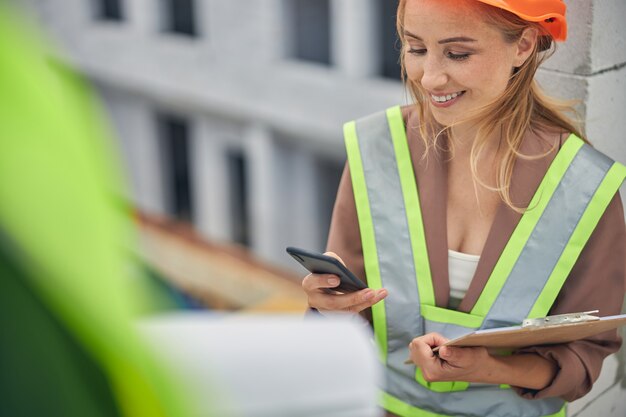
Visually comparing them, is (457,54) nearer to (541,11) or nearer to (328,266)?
(541,11)

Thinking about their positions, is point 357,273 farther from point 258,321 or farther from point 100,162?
point 100,162

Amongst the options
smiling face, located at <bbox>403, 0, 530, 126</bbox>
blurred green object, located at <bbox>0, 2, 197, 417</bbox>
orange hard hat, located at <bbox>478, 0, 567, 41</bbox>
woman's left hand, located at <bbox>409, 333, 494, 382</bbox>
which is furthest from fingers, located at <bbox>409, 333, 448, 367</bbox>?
blurred green object, located at <bbox>0, 2, 197, 417</bbox>

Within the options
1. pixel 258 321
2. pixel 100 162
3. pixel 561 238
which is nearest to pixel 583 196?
pixel 561 238

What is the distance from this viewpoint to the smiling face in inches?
36.0

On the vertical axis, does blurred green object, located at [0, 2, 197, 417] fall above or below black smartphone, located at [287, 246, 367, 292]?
above

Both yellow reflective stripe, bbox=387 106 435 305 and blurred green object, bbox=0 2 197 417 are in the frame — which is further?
yellow reflective stripe, bbox=387 106 435 305

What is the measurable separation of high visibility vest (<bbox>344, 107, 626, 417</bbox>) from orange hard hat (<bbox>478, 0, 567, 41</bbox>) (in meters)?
0.14

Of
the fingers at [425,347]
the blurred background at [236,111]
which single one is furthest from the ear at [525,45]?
the blurred background at [236,111]

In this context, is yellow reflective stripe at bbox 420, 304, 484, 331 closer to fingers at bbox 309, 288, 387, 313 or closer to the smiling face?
fingers at bbox 309, 288, 387, 313

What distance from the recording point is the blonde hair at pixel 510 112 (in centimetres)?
93

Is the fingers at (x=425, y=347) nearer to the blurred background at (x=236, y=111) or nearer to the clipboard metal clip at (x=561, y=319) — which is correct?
the clipboard metal clip at (x=561, y=319)

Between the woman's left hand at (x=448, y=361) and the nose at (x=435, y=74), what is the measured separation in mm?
290

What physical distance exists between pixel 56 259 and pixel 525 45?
0.82 metres

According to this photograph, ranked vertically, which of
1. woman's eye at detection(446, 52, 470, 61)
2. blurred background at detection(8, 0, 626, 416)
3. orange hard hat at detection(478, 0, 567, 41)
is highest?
orange hard hat at detection(478, 0, 567, 41)
